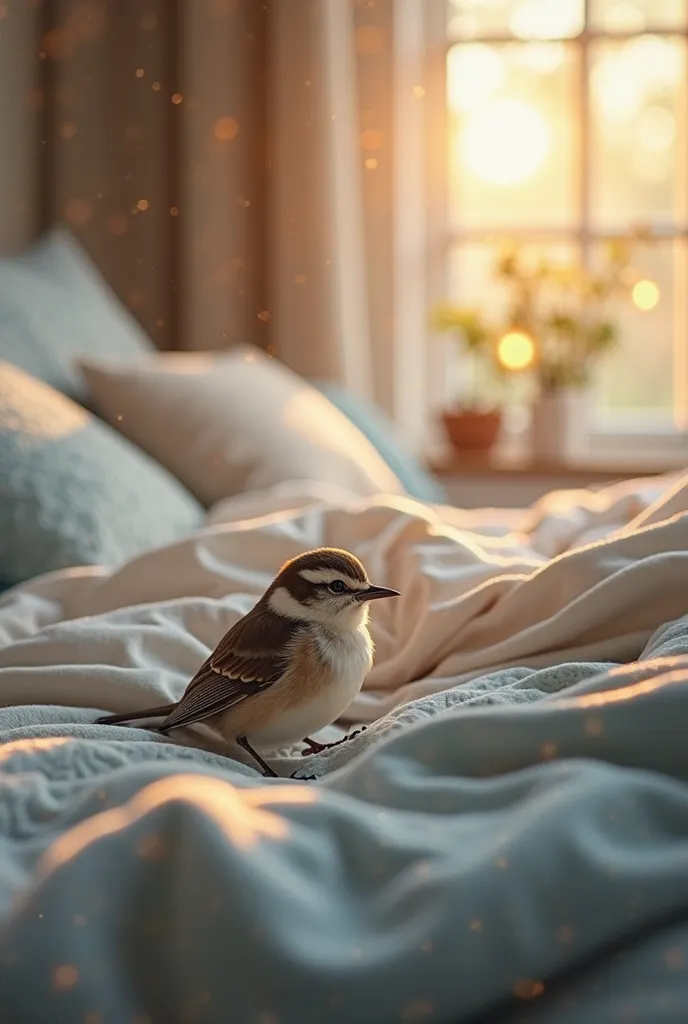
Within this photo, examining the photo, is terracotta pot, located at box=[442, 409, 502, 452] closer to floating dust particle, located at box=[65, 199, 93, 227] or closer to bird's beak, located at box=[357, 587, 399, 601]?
floating dust particle, located at box=[65, 199, 93, 227]

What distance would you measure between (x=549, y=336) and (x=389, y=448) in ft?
3.39

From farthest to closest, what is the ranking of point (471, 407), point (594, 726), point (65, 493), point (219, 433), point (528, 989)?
1. point (471, 407)
2. point (219, 433)
3. point (65, 493)
4. point (594, 726)
5. point (528, 989)

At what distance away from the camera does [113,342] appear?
7.46 feet

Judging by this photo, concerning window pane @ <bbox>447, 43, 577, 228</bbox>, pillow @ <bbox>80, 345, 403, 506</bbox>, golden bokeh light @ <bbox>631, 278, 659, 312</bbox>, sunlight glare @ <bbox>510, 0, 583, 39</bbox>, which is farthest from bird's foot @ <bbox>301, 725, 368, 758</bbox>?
sunlight glare @ <bbox>510, 0, 583, 39</bbox>

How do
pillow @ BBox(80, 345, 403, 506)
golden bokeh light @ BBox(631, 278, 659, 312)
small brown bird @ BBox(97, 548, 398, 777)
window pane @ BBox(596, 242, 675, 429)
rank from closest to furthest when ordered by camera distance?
1. small brown bird @ BBox(97, 548, 398, 777)
2. pillow @ BBox(80, 345, 403, 506)
3. golden bokeh light @ BBox(631, 278, 659, 312)
4. window pane @ BBox(596, 242, 675, 429)

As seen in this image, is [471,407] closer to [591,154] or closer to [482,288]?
[482,288]

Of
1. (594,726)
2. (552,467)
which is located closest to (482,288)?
(552,467)

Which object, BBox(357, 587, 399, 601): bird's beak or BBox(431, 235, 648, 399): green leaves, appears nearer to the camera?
BBox(357, 587, 399, 601): bird's beak

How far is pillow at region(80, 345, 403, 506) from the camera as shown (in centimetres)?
198

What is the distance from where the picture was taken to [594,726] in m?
0.71

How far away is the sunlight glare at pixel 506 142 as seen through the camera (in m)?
3.36

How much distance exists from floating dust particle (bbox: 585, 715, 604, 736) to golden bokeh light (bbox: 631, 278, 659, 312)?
267 centimetres

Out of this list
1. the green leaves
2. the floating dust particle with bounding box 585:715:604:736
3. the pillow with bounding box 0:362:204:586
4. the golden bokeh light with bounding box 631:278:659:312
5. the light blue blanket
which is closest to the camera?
the light blue blanket

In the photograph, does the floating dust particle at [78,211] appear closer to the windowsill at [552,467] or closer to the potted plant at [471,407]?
the potted plant at [471,407]
